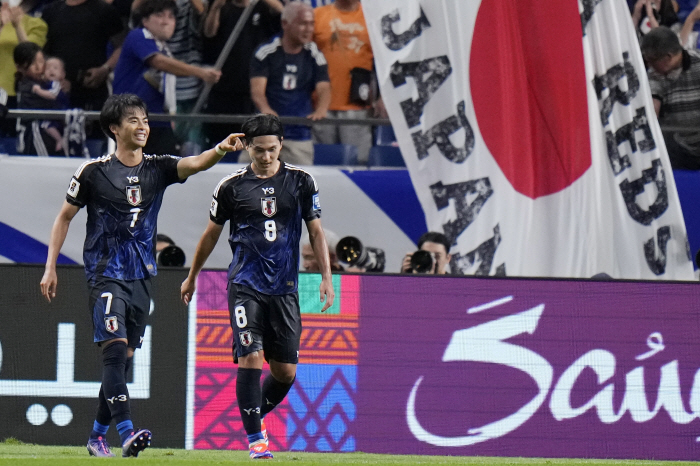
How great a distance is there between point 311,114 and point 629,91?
2926mm

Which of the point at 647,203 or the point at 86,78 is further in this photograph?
the point at 86,78

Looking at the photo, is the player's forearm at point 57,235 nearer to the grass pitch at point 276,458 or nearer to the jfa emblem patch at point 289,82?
the grass pitch at point 276,458

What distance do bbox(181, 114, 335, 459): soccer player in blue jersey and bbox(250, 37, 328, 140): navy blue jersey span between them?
148 inches

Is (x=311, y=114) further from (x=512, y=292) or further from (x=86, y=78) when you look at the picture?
(x=512, y=292)

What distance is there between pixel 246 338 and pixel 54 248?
49.1 inches

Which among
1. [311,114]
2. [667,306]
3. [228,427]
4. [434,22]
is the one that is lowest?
[228,427]

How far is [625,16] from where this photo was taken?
967cm

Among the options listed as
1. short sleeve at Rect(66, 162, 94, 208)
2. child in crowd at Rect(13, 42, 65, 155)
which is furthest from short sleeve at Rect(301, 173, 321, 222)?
child in crowd at Rect(13, 42, 65, 155)

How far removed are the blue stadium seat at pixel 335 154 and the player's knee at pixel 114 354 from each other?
4.55 meters

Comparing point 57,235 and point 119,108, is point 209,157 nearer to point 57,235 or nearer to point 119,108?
point 119,108

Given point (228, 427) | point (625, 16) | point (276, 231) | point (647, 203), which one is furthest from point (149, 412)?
point (625, 16)

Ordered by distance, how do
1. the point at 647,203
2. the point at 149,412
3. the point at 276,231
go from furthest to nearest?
the point at 647,203
the point at 149,412
the point at 276,231

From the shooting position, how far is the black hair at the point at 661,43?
10219 mm

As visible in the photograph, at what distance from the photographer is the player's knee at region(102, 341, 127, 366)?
6246 millimetres
